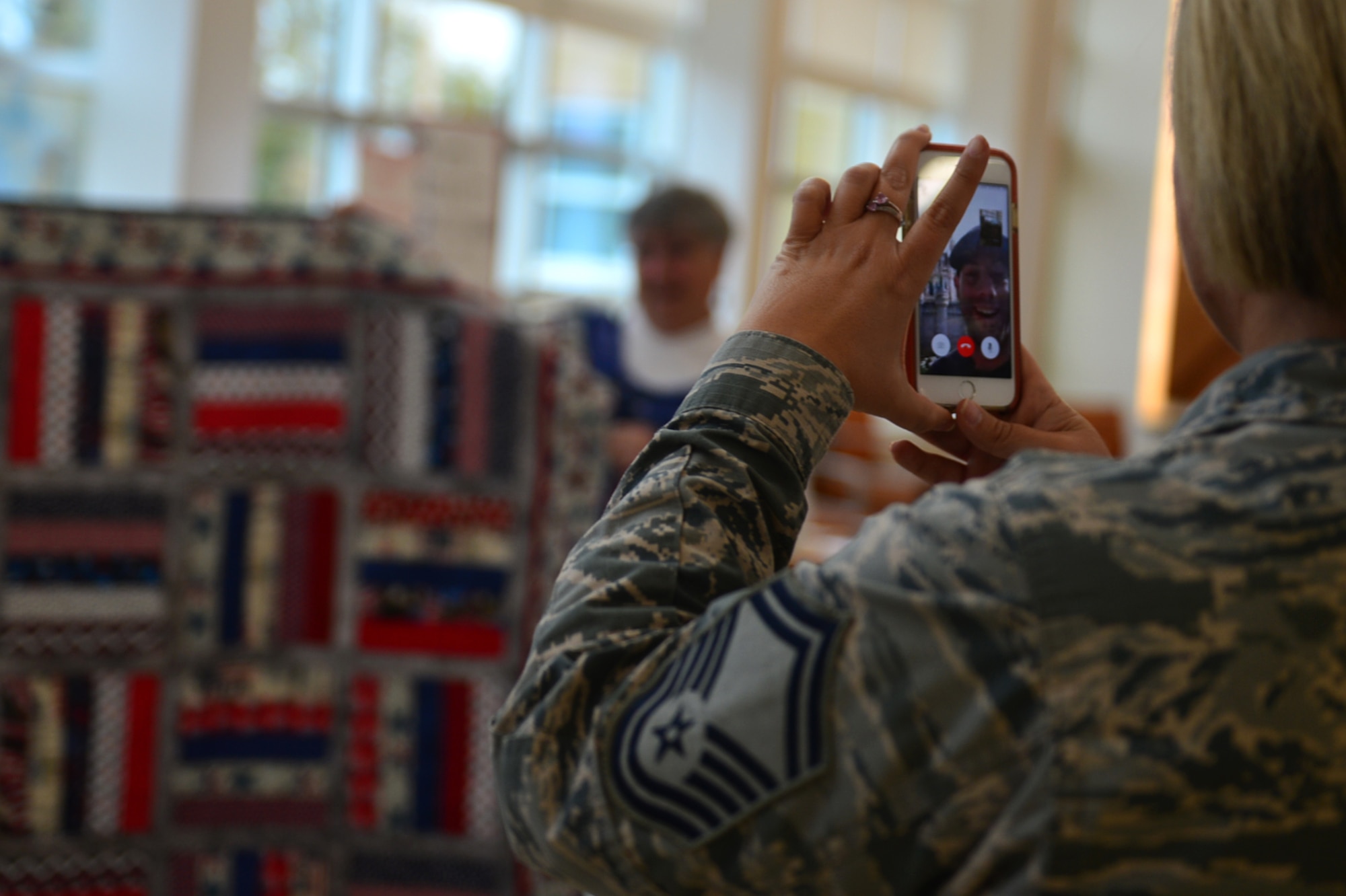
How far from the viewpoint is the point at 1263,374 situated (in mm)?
526

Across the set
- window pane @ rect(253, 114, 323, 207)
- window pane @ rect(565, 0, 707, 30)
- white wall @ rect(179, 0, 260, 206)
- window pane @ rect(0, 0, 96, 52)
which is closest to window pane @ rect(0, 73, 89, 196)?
window pane @ rect(0, 0, 96, 52)

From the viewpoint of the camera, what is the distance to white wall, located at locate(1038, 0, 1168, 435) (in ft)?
21.9

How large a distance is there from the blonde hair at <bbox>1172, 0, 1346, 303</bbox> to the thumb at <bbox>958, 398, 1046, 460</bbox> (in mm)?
221

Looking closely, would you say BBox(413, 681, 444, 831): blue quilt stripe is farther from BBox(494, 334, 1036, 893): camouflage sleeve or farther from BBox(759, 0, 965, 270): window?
BBox(759, 0, 965, 270): window

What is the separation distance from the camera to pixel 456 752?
1890 mm

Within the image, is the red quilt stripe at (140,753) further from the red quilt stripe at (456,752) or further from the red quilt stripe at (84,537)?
Answer: the red quilt stripe at (456,752)

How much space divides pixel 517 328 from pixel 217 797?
85 centimetres

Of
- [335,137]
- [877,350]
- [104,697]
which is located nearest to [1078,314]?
[335,137]

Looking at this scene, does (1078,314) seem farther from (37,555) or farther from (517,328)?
(37,555)

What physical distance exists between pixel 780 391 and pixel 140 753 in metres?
1.51

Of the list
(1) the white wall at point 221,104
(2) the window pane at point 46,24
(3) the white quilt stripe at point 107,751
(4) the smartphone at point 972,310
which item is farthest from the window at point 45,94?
(4) the smartphone at point 972,310

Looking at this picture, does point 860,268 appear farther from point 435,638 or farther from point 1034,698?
point 435,638

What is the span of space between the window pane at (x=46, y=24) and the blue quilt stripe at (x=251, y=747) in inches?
106

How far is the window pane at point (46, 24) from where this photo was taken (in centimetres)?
355
